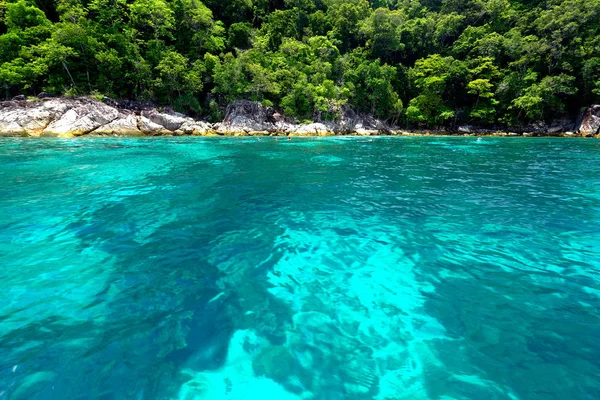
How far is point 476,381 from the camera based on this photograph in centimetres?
237

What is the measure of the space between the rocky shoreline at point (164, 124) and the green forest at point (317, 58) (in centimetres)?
202

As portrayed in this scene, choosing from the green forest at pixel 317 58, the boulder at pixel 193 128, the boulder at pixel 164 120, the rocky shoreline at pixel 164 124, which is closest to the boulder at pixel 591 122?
the rocky shoreline at pixel 164 124

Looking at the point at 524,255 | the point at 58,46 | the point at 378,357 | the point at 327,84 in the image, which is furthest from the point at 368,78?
the point at 378,357

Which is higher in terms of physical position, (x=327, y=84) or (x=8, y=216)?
(x=327, y=84)

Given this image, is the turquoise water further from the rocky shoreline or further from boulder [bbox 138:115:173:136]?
boulder [bbox 138:115:173:136]

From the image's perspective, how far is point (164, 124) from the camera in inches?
1254

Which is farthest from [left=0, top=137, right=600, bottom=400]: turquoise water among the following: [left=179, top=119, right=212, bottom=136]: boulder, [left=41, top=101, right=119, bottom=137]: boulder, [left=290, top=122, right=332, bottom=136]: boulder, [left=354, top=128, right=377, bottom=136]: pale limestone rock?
[left=354, top=128, right=377, bottom=136]: pale limestone rock

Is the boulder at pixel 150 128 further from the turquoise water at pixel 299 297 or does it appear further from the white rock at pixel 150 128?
the turquoise water at pixel 299 297

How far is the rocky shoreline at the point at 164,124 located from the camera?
83.7 ft

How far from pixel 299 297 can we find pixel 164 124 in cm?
3475

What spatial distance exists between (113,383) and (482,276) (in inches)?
192

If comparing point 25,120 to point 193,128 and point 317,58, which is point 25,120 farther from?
point 317,58

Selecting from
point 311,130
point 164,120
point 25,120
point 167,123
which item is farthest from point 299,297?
point 25,120

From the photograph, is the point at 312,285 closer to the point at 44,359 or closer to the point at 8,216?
the point at 44,359
